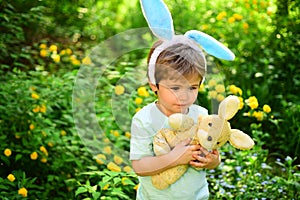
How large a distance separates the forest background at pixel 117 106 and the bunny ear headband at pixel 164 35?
0.06 metres

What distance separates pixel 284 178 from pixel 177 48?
157cm

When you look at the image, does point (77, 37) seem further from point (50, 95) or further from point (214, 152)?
point (214, 152)

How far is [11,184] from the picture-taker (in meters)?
2.75

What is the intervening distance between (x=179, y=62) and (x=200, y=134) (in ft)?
0.81

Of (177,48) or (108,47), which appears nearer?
(177,48)

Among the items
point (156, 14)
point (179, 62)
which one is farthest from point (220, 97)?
point (156, 14)

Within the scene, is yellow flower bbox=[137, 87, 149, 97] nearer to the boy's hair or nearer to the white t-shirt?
the white t-shirt

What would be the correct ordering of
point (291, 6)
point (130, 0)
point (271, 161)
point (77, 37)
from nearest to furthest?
point (271, 161) < point (291, 6) < point (77, 37) < point (130, 0)

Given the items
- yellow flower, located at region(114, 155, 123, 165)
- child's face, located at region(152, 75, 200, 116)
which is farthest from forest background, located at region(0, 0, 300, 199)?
child's face, located at region(152, 75, 200, 116)

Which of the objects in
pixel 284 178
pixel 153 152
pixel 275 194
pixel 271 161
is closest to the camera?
pixel 153 152

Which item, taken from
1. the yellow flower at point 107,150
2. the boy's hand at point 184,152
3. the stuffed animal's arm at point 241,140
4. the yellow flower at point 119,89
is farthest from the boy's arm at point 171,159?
the yellow flower at point 119,89

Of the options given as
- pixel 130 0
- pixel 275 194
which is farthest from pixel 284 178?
pixel 130 0

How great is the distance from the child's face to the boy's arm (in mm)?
123

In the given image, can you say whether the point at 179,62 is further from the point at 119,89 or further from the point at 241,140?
the point at 119,89
